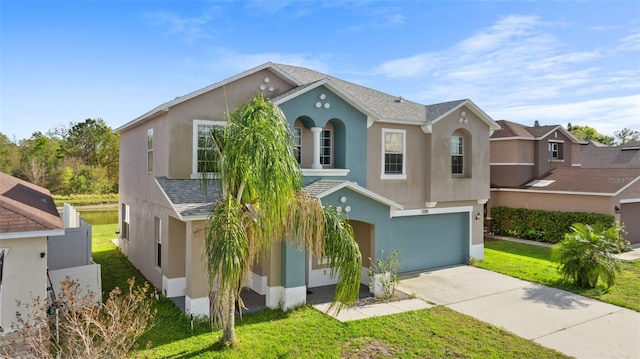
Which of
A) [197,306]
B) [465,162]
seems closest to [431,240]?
[465,162]

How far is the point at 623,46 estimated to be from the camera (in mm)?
14938

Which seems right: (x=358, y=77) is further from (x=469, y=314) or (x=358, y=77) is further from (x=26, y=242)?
(x=26, y=242)

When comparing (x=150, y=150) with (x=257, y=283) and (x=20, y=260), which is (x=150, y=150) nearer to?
(x=257, y=283)

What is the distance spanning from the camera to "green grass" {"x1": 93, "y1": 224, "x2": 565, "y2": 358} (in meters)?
9.23

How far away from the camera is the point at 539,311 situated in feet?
40.1

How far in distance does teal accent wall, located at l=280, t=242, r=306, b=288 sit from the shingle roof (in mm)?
2681

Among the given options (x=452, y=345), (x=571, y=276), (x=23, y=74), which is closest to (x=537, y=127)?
(x=571, y=276)

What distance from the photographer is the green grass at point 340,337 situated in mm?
9234

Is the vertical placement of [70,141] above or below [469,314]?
above

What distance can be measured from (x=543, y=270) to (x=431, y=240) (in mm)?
4857

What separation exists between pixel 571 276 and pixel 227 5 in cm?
1578

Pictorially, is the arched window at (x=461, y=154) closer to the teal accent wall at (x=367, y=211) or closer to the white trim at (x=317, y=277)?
the teal accent wall at (x=367, y=211)

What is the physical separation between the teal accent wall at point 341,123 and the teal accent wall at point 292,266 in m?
2.76

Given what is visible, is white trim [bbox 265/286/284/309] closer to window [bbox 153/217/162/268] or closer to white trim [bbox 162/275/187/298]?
white trim [bbox 162/275/187/298]
